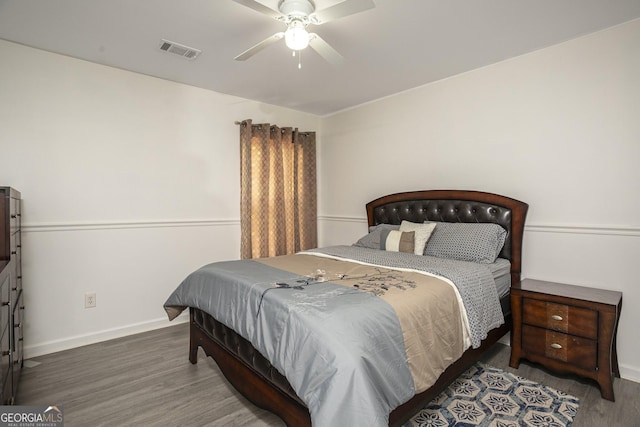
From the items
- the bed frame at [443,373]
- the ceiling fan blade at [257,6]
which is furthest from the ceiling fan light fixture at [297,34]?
the bed frame at [443,373]

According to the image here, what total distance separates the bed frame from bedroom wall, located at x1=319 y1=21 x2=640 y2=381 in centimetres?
14

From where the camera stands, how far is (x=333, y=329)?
1.31 meters

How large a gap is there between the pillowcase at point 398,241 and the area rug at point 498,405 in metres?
1.10

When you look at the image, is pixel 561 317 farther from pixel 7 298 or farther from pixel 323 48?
pixel 7 298

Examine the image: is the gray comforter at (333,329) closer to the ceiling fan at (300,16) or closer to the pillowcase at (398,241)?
the pillowcase at (398,241)

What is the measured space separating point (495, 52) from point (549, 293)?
6.53 feet

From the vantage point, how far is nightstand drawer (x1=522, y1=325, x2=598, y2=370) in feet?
6.64

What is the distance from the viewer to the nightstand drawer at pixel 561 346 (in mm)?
2025

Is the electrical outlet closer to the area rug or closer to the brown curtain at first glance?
the brown curtain

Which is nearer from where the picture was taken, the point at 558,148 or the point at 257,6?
the point at 257,6

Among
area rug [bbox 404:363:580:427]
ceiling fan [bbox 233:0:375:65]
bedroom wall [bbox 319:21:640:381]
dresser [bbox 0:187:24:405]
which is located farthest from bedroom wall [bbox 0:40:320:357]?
area rug [bbox 404:363:580:427]

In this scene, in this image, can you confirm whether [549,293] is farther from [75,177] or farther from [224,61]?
[75,177]

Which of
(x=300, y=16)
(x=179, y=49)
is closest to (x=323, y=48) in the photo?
(x=300, y=16)

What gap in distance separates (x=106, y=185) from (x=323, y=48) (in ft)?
7.70
